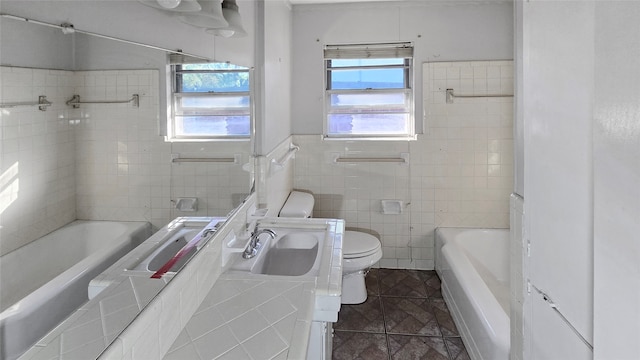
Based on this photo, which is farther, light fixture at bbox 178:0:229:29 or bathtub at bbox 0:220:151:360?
light fixture at bbox 178:0:229:29

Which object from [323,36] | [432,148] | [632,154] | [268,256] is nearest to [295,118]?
[323,36]

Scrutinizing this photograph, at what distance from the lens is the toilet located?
107 inches

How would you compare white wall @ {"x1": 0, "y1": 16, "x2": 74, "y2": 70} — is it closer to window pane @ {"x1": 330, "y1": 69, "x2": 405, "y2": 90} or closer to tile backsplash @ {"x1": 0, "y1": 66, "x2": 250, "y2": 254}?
tile backsplash @ {"x1": 0, "y1": 66, "x2": 250, "y2": 254}

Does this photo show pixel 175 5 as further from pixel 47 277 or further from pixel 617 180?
pixel 617 180

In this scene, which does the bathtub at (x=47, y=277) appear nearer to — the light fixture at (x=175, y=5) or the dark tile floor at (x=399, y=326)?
the light fixture at (x=175, y=5)

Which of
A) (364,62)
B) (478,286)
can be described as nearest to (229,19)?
(478,286)

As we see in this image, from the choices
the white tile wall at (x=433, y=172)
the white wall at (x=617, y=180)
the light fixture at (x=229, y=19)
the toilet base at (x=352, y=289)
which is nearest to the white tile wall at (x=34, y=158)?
the white wall at (x=617, y=180)

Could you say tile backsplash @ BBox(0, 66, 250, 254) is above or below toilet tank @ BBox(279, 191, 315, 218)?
above

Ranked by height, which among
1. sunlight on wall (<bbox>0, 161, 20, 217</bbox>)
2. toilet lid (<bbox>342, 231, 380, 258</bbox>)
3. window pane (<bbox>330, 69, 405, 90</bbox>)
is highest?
window pane (<bbox>330, 69, 405, 90</bbox>)

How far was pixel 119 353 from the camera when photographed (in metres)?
0.79

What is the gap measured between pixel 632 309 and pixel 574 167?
15.3 inches

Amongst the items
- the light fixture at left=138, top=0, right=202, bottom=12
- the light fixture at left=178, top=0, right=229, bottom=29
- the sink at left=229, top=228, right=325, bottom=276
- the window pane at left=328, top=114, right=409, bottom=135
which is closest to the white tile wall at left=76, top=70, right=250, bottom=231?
the light fixture at left=138, top=0, right=202, bottom=12

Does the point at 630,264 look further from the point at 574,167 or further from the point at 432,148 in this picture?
the point at 432,148

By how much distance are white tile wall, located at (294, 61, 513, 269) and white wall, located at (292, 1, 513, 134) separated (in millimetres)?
122
